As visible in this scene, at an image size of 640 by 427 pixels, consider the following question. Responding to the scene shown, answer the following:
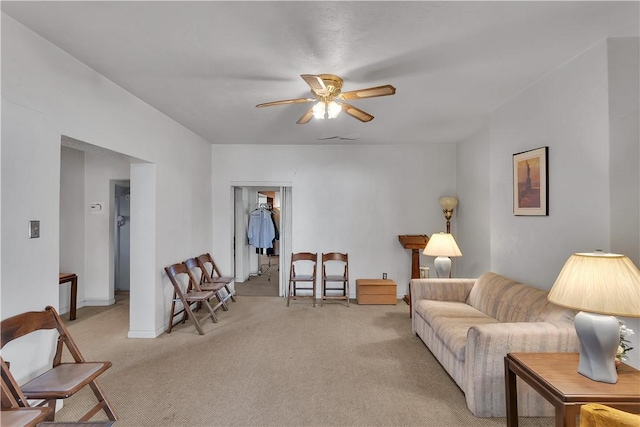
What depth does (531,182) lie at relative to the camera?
285cm

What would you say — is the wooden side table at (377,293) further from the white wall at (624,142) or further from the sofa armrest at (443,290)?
the white wall at (624,142)

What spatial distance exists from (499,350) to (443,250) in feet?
5.61

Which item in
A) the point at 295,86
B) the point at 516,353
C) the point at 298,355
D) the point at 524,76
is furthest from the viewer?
the point at 298,355

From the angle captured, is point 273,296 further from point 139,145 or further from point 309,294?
point 139,145

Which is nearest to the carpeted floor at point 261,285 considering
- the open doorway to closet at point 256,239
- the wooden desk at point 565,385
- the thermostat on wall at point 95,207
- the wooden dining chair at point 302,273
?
the open doorway to closet at point 256,239

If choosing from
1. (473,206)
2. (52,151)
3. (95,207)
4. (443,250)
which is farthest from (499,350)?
(95,207)

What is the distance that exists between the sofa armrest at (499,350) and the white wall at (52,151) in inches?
115

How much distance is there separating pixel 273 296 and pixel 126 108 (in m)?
3.53

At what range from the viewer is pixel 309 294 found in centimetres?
531

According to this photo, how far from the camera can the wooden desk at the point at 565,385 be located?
1451 mm

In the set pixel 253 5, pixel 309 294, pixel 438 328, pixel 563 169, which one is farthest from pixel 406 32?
pixel 309 294

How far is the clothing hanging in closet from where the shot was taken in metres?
6.50

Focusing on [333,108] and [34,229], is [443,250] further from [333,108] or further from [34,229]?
[34,229]

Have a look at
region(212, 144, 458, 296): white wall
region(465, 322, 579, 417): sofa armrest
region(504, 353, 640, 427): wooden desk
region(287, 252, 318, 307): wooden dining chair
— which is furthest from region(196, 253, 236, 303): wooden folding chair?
region(504, 353, 640, 427): wooden desk
